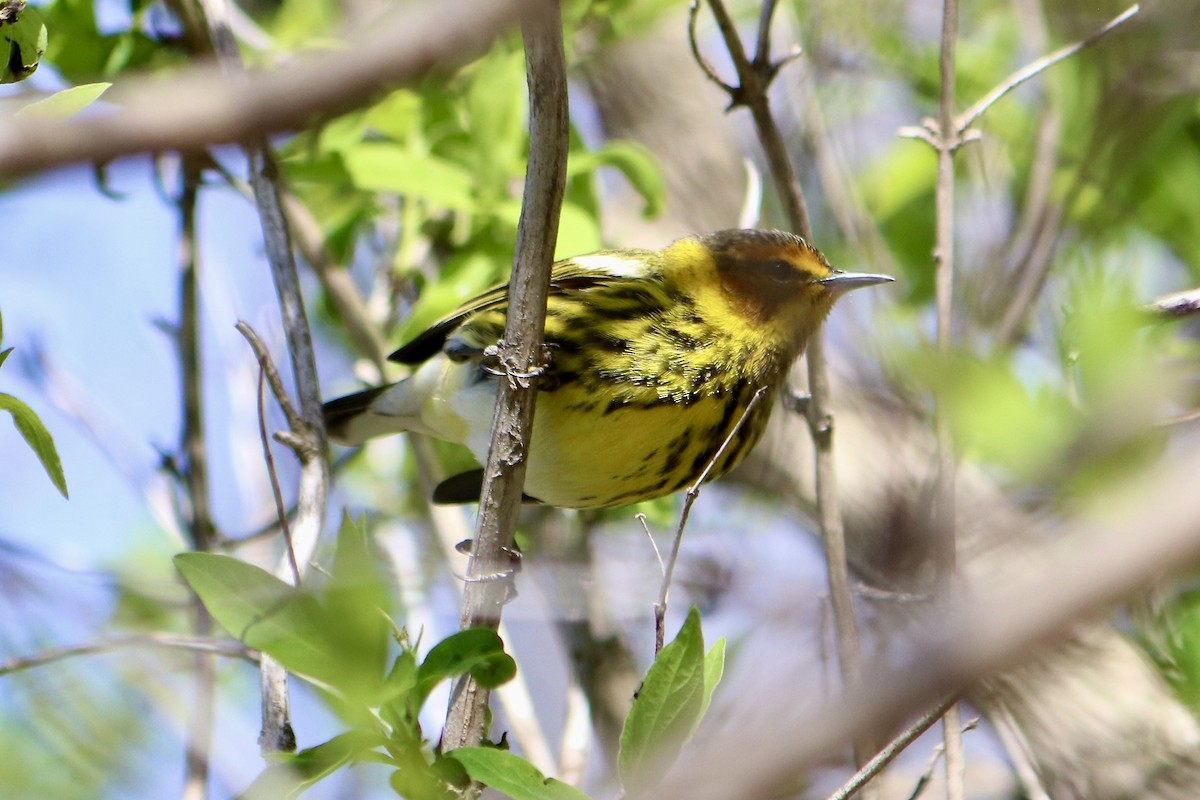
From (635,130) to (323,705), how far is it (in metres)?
4.04

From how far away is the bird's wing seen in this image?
3531mm

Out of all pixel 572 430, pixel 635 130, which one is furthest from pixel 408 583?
pixel 635 130

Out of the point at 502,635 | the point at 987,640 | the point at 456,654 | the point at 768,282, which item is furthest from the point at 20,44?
the point at 987,640

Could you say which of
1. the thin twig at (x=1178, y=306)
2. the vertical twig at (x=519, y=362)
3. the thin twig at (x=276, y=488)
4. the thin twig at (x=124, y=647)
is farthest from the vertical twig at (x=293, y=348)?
the thin twig at (x=1178, y=306)

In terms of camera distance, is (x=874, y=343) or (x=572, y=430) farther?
(x=572, y=430)

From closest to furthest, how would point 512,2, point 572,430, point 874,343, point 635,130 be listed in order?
point 512,2 → point 874,343 → point 572,430 → point 635,130

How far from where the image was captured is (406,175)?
381 centimetres

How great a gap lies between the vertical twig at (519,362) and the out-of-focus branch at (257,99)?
1.13 m

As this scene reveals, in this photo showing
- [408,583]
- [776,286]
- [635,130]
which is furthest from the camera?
[635,130]

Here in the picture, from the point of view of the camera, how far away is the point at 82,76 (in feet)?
12.8

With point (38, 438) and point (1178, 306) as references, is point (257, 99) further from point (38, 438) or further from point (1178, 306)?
point (1178, 306)

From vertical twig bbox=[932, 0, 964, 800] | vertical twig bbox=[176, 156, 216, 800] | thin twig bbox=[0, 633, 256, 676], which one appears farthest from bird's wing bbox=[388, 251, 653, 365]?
thin twig bbox=[0, 633, 256, 676]

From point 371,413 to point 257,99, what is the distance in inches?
128

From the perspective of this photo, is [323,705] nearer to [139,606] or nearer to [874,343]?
[874,343]
